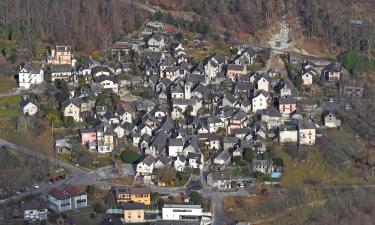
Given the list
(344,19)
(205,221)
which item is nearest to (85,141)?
(205,221)

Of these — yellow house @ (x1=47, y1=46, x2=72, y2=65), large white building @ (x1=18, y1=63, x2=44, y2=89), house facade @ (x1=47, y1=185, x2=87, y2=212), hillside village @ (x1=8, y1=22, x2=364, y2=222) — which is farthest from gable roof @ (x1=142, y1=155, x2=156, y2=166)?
yellow house @ (x1=47, y1=46, x2=72, y2=65)

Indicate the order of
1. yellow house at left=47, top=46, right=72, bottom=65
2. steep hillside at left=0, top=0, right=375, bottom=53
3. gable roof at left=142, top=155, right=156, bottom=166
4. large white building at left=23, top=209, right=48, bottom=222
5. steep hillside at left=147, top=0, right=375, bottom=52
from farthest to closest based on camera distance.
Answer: steep hillside at left=147, top=0, right=375, bottom=52 < steep hillside at left=0, top=0, right=375, bottom=53 < yellow house at left=47, top=46, right=72, bottom=65 < gable roof at left=142, top=155, right=156, bottom=166 < large white building at left=23, top=209, right=48, bottom=222

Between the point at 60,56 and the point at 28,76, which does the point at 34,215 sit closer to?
the point at 28,76

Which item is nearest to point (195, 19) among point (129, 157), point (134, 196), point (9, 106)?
point (9, 106)

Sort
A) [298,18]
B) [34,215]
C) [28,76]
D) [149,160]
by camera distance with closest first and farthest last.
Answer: [34,215]
[149,160]
[28,76]
[298,18]

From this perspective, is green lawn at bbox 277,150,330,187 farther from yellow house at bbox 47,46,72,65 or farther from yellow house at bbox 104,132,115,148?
yellow house at bbox 47,46,72,65
